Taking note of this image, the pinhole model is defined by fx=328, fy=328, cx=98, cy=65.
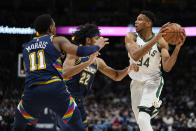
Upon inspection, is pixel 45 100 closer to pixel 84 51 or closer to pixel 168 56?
pixel 84 51

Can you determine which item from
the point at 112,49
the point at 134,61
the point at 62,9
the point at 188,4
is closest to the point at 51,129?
the point at 134,61

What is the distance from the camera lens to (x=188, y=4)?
2159cm

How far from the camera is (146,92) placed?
4840 millimetres

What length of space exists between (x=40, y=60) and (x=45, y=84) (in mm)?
266

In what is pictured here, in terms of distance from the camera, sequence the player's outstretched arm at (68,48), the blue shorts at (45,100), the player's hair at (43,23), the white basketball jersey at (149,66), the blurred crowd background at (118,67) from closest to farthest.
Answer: the blue shorts at (45,100) < the player's outstretched arm at (68,48) < the player's hair at (43,23) < the white basketball jersey at (149,66) < the blurred crowd background at (118,67)

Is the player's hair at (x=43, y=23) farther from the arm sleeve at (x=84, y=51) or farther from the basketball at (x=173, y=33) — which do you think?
the basketball at (x=173, y=33)

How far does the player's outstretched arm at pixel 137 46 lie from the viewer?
14.1ft

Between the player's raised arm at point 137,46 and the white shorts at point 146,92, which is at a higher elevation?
the player's raised arm at point 137,46

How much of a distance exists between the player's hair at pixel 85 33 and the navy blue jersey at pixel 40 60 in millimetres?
1265

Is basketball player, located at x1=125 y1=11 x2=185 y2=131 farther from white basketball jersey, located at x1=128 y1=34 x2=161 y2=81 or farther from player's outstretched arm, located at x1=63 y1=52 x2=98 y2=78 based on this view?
player's outstretched arm, located at x1=63 y1=52 x2=98 y2=78

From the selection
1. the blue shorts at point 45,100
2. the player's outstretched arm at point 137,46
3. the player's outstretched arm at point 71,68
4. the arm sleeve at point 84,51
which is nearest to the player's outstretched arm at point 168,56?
the player's outstretched arm at point 137,46

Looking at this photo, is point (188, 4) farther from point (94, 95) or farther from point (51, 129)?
point (51, 129)

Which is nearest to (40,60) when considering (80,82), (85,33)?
(80,82)

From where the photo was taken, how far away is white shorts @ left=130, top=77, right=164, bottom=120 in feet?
15.6
